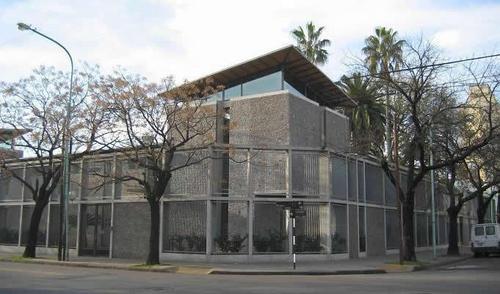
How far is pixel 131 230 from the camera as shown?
31.0 m

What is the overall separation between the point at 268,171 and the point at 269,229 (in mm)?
2972

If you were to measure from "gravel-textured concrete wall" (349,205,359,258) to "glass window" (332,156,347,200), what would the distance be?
1224 millimetres

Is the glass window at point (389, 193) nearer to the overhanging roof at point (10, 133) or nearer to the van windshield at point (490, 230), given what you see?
the van windshield at point (490, 230)

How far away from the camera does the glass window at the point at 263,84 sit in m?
34.2

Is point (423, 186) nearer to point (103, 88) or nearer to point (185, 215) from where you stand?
point (185, 215)

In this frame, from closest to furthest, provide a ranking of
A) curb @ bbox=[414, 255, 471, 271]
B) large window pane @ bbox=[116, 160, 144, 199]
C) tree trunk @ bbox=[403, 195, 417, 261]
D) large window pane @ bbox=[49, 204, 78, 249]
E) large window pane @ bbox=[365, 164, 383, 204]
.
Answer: curb @ bbox=[414, 255, 471, 271] < tree trunk @ bbox=[403, 195, 417, 261] < large window pane @ bbox=[116, 160, 144, 199] < large window pane @ bbox=[49, 204, 78, 249] < large window pane @ bbox=[365, 164, 383, 204]

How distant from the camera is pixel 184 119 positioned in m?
25.5

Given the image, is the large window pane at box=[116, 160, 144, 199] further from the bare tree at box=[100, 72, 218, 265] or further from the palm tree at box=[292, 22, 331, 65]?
the palm tree at box=[292, 22, 331, 65]

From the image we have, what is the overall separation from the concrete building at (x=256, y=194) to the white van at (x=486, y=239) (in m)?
5.76

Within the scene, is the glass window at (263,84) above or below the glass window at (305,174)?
above

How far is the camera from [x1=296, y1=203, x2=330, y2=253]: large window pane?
2911cm

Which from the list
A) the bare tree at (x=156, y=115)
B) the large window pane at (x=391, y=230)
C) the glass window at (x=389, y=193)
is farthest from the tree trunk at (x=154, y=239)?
the glass window at (x=389, y=193)

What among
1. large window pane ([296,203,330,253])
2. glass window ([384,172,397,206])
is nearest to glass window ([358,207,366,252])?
large window pane ([296,203,330,253])

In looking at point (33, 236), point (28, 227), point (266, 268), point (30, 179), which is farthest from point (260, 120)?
point (28, 227)
